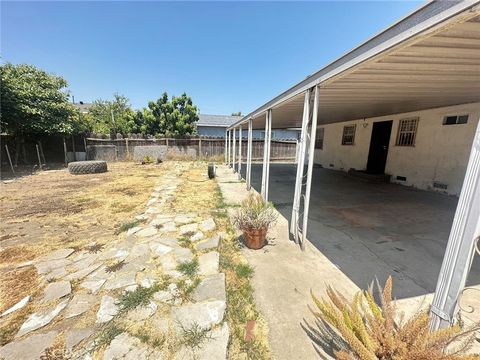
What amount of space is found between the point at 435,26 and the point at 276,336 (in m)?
2.38

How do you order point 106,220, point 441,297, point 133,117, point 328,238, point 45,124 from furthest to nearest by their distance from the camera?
1. point 133,117
2. point 45,124
3. point 106,220
4. point 328,238
5. point 441,297

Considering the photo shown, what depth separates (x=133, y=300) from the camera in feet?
6.63

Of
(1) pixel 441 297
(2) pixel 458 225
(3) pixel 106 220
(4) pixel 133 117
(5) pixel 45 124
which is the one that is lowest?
(3) pixel 106 220

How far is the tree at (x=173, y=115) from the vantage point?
1586 centimetres

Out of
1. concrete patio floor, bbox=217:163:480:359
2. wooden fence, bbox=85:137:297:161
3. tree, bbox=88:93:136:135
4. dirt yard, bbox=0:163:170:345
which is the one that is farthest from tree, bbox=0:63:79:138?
concrete patio floor, bbox=217:163:480:359

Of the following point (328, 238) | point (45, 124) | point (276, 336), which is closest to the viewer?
point (276, 336)

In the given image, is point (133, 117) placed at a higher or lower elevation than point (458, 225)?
higher

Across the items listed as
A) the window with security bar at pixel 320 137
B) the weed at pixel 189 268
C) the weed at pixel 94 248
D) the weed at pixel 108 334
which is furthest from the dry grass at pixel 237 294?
the window with security bar at pixel 320 137

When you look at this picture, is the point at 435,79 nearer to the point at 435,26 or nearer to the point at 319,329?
the point at 435,26

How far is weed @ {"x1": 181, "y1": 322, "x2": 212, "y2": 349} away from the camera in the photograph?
1581 mm

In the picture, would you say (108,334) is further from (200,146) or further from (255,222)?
(200,146)

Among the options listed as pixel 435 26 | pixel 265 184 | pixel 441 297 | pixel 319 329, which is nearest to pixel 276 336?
pixel 319 329

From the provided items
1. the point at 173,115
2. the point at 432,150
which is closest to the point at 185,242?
the point at 432,150

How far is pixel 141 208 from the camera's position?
4.72 m
